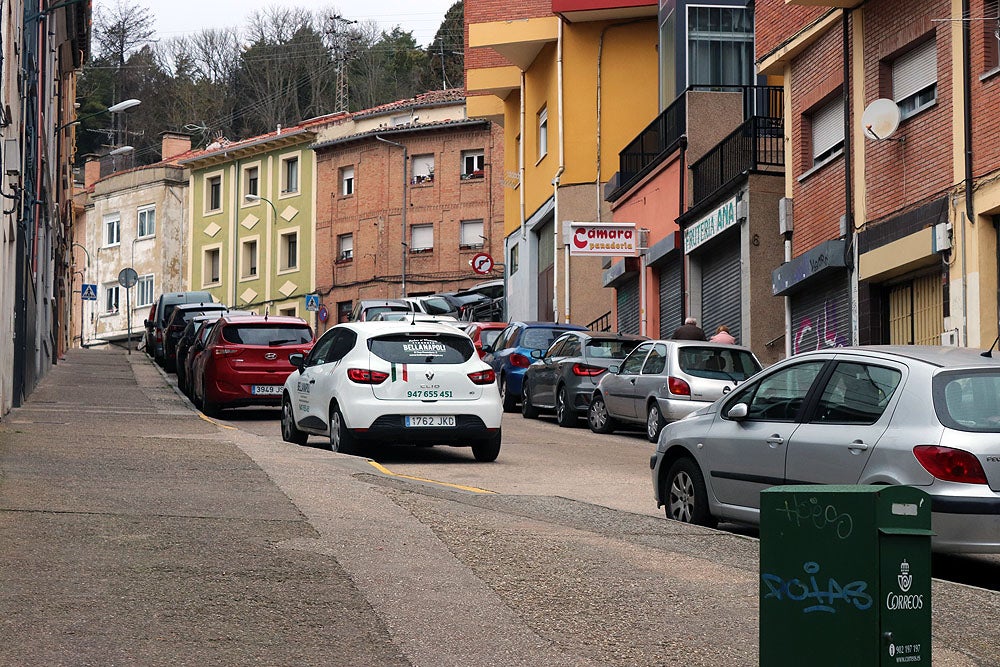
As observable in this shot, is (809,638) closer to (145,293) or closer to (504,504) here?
(504,504)

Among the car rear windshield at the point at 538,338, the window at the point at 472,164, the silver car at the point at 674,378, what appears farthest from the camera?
the window at the point at 472,164

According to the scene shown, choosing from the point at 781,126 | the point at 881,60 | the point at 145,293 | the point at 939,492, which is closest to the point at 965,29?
the point at 881,60

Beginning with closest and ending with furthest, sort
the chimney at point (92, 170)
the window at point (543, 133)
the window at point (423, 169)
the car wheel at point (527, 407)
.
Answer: the car wheel at point (527, 407), the window at point (543, 133), the window at point (423, 169), the chimney at point (92, 170)

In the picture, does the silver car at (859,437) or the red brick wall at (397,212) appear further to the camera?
the red brick wall at (397,212)

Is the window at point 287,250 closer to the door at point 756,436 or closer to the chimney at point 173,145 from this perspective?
the chimney at point 173,145

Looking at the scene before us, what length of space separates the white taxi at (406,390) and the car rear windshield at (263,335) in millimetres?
6231

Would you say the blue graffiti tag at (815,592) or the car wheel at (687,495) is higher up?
the blue graffiti tag at (815,592)

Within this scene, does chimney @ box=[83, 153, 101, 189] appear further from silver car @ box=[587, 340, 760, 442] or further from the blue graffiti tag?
the blue graffiti tag

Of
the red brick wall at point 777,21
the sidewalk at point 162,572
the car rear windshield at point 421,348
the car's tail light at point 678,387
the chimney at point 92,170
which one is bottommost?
the sidewalk at point 162,572

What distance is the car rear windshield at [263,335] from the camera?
72.5ft

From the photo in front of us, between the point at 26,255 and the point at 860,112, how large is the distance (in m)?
12.6

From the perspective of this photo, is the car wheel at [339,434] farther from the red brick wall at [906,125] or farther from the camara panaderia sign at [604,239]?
the camara panaderia sign at [604,239]

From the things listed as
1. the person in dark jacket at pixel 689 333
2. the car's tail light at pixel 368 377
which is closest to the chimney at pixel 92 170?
the person in dark jacket at pixel 689 333

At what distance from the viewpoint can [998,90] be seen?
1694cm
